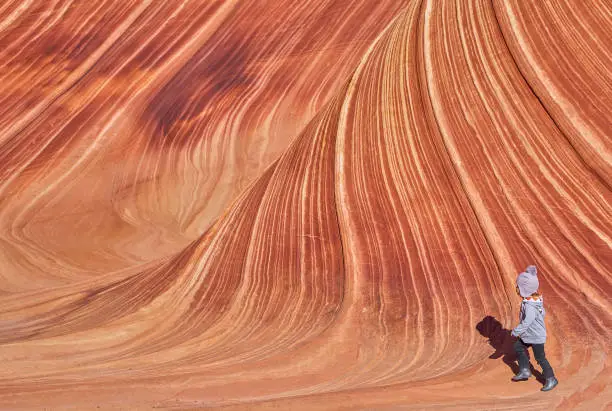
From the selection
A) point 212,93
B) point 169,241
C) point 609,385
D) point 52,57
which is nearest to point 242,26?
point 212,93

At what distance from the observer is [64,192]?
12555mm

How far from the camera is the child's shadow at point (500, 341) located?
5.51 metres

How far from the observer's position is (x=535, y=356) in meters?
5.16

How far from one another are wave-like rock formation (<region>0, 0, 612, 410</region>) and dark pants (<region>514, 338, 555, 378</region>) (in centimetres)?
14

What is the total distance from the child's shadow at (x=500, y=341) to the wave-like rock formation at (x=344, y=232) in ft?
0.08

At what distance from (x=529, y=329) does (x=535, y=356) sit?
0.50 feet

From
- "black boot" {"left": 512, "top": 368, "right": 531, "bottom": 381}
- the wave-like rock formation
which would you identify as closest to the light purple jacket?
"black boot" {"left": 512, "top": 368, "right": 531, "bottom": 381}

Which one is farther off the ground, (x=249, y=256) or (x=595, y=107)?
(x=249, y=256)

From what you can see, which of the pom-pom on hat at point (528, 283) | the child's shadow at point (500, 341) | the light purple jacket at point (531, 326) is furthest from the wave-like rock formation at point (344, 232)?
the pom-pom on hat at point (528, 283)

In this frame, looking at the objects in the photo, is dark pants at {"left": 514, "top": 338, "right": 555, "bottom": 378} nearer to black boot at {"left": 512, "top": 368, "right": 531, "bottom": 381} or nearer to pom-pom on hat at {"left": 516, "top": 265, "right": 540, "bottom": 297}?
black boot at {"left": 512, "top": 368, "right": 531, "bottom": 381}

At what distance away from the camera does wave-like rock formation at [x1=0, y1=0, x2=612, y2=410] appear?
5695 mm

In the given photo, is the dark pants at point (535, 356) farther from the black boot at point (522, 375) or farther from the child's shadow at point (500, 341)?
the child's shadow at point (500, 341)

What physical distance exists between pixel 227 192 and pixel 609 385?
748 cm

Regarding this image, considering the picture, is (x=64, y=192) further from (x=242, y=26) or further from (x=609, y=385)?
(x=609, y=385)
